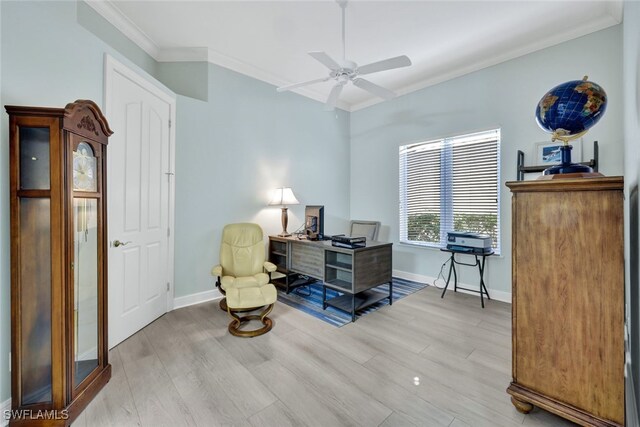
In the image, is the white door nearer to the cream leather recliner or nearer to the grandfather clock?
the cream leather recliner

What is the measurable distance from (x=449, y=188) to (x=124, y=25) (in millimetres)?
4356

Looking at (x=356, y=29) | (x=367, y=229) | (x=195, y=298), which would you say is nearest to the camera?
(x=356, y=29)

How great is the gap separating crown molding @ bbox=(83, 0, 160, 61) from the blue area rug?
135 inches

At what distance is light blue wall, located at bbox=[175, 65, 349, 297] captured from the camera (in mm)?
3209

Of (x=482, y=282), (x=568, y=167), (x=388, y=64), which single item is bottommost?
(x=482, y=282)

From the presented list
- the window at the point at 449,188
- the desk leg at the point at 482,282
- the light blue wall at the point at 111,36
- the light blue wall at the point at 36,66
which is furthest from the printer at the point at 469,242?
the light blue wall at the point at 111,36

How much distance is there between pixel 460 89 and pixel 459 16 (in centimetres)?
123

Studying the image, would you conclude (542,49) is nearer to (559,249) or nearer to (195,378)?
(559,249)

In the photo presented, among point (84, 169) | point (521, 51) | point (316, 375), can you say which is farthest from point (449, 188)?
point (84, 169)

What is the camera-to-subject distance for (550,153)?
296 centimetres

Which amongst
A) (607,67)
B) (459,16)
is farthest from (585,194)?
(607,67)

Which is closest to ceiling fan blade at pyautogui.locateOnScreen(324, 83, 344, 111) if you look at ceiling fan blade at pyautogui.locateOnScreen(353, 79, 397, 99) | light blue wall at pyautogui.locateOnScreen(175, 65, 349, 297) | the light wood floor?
ceiling fan blade at pyautogui.locateOnScreen(353, 79, 397, 99)

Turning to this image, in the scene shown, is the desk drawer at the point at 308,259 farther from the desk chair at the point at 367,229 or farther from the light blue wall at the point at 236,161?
the desk chair at the point at 367,229

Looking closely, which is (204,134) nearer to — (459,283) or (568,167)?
(568,167)
